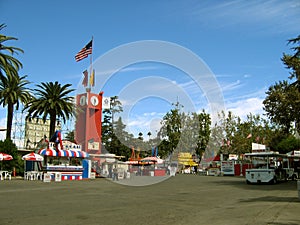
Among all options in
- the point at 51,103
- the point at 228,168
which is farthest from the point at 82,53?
the point at 228,168

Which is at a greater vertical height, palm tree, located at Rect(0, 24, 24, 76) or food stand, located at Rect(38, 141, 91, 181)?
palm tree, located at Rect(0, 24, 24, 76)

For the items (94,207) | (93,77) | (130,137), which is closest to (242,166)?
(93,77)

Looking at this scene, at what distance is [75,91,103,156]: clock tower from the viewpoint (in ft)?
189

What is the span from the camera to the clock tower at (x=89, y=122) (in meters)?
57.6

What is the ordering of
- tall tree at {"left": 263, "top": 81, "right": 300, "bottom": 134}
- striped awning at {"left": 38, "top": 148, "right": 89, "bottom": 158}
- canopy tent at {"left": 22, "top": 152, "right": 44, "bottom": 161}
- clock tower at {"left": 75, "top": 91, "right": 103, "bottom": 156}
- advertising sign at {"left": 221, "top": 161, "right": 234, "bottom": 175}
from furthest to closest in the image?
Answer: clock tower at {"left": 75, "top": 91, "right": 103, "bottom": 156} → advertising sign at {"left": 221, "top": 161, "right": 234, "bottom": 175} → striped awning at {"left": 38, "top": 148, "right": 89, "bottom": 158} → canopy tent at {"left": 22, "top": 152, "right": 44, "bottom": 161} → tall tree at {"left": 263, "top": 81, "right": 300, "bottom": 134}

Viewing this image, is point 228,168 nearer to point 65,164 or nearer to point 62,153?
point 65,164

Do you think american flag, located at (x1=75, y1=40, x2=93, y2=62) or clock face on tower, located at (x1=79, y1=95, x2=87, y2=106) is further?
clock face on tower, located at (x1=79, y1=95, x2=87, y2=106)

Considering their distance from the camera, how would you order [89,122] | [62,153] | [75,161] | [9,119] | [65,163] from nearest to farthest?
[62,153], [65,163], [75,161], [9,119], [89,122]

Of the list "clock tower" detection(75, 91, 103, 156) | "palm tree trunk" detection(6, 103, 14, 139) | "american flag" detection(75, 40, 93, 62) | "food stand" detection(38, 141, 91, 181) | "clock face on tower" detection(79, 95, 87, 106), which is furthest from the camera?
"clock face on tower" detection(79, 95, 87, 106)

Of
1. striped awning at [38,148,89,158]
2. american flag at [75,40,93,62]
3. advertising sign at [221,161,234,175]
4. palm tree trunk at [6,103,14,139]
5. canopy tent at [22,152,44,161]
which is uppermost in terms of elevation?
american flag at [75,40,93,62]

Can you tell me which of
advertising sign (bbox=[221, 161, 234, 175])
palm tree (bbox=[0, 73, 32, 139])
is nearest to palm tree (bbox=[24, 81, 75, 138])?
palm tree (bbox=[0, 73, 32, 139])

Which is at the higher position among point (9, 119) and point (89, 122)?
point (89, 122)

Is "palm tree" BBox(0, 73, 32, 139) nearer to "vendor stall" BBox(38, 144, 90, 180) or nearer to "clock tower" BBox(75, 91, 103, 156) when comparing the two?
"vendor stall" BBox(38, 144, 90, 180)

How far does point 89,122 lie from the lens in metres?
57.9
